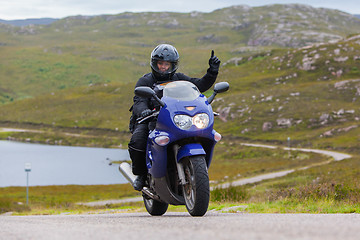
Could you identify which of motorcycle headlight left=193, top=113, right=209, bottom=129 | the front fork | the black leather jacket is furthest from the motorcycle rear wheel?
motorcycle headlight left=193, top=113, right=209, bottom=129

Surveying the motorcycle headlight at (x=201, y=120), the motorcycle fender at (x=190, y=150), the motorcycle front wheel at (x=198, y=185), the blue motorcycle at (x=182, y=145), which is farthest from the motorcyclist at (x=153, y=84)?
the motorcycle front wheel at (x=198, y=185)

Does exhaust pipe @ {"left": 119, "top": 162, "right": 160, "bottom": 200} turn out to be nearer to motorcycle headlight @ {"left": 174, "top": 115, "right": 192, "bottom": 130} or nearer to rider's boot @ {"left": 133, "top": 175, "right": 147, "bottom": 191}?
rider's boot @ {"left": 133, "top": 175, "right": 147, "bottom": 191}

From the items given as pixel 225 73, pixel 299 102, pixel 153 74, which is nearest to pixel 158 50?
pixel 153 74

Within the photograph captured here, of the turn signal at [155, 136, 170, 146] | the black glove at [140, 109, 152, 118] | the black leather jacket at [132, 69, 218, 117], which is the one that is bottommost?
the turn signal at [155, 136, 170, 146]

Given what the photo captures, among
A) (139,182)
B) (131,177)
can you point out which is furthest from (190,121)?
(131,177)

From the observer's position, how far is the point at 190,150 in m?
8.84

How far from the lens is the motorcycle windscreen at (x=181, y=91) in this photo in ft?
31.3

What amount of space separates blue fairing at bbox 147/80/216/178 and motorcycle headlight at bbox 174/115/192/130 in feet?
0.18

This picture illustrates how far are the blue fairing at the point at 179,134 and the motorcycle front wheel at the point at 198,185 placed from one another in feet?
0.56

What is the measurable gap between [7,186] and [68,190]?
9086mm

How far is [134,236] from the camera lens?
5.26 meters

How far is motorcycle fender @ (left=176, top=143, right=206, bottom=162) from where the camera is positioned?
346 inches

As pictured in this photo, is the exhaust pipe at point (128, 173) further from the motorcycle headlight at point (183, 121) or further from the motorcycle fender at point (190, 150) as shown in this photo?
the motorcycle headlight at point (183, 121)

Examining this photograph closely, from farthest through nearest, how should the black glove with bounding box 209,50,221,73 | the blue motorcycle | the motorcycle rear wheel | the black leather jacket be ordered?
the motorcycle rear wheel → the black glove with bounding box 209,50,221,73 → the black leather jacket → the blue motorcycle
